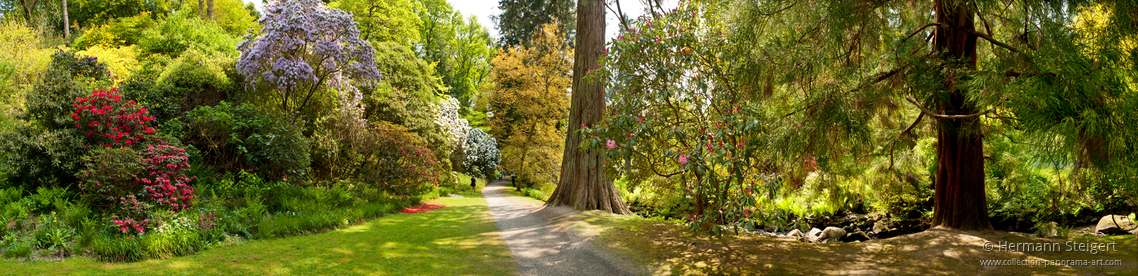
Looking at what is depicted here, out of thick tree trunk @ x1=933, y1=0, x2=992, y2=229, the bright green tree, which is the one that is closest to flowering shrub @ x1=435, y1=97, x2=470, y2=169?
the bright green tree

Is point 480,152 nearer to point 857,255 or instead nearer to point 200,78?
point 200,78

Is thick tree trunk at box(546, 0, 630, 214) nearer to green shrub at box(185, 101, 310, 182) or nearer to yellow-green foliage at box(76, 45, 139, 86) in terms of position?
green shrub at box(185, 101, 310, 182)

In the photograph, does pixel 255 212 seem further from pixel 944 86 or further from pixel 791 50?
pixel 944 86

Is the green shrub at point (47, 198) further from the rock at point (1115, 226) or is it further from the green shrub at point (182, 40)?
the rock at point (1115, 226)

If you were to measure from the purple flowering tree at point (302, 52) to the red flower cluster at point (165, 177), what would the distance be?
350cm

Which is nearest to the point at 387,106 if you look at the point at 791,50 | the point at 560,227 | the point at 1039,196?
the point at 560,227

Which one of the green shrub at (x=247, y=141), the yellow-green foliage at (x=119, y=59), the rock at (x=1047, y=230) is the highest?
the yellow-green foliage at (x=119, y=59)

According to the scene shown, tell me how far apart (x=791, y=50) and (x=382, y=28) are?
16994 millimetres

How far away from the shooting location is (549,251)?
6.45 metres

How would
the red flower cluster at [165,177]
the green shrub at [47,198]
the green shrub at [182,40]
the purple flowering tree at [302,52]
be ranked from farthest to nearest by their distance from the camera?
the green shrub at [182,40]
the purple flowering tree at [302,52]
the green shrub at [47,198]
the red flower cluster at [165,177]

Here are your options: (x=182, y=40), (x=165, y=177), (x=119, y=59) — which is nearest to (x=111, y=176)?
(x=165, y=177)

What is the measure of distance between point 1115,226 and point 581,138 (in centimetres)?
844

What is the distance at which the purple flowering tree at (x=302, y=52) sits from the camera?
384 inches

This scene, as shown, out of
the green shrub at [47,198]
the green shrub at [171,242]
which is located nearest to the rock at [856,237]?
the green shrub at [171,242]
